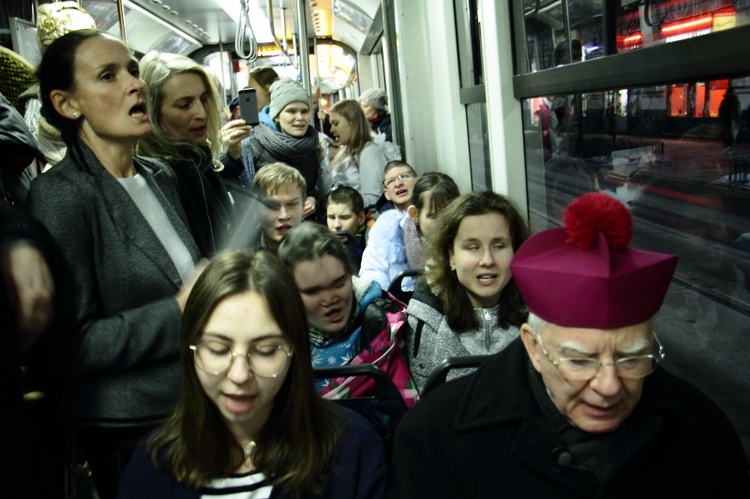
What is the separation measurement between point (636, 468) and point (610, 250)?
0.41m

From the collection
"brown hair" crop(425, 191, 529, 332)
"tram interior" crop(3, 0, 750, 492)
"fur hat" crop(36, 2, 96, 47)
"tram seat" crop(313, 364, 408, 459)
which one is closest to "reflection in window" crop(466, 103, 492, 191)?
"tram interior" crop(3, 0, 750, 492)

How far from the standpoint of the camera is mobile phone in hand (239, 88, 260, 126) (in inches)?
142

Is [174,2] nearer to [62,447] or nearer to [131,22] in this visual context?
[131,22]

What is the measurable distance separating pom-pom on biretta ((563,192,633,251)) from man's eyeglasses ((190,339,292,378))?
665mm

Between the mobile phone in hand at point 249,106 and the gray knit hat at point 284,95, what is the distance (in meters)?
0.76

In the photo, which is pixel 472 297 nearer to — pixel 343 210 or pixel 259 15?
pixel 343 210

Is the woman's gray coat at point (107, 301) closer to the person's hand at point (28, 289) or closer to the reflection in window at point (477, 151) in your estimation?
the person's hand at point (28, 289)

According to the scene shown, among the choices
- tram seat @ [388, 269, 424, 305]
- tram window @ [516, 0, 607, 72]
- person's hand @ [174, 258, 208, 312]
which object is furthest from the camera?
tram seat @ [388, 269, 424, 305]

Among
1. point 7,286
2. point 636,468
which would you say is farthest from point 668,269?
point 7,286

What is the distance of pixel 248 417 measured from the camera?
1.55 meters

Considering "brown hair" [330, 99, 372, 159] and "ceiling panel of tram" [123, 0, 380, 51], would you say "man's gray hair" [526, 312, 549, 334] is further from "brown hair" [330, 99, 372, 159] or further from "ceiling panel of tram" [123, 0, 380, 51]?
"ceiling panel of tram" [123, 0, 380, 51]

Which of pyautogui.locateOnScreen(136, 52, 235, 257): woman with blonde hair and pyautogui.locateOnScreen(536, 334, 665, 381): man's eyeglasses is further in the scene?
pyautogui.locateOnScreen(136, 52, 235, 257): woman with blonde hair

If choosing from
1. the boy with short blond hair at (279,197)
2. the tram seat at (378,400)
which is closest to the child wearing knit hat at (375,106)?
the boy with short blond hair at (279,197)

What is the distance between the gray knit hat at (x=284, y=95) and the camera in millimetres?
4371
